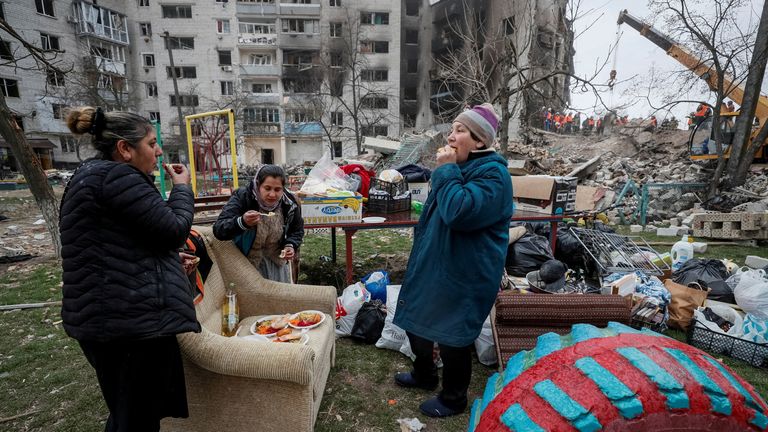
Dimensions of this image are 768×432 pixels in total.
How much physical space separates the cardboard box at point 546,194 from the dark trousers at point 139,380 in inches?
157

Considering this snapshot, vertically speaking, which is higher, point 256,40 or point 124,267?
point 256,40

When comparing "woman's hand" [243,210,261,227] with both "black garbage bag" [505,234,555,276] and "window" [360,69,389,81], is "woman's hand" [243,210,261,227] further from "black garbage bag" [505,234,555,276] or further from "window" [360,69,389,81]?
"window" [360,69,389,81]

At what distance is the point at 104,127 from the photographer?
1675 mm

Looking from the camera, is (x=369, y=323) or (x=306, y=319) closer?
(x=306, y=319)

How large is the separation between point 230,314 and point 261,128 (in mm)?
32994

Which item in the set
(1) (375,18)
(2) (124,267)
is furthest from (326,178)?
(1) (375,18)

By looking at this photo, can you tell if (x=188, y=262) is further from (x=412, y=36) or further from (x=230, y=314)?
(x=412, y=36)

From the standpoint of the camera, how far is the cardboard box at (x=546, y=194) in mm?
4895

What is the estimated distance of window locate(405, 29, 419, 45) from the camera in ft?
118

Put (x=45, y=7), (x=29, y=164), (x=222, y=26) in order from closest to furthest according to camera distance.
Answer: (x=29, y=164)
(x=45, y=7)
(x=222, y=26)

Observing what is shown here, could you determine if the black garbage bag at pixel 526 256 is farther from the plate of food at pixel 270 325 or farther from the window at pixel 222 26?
the window at pixel 222 26

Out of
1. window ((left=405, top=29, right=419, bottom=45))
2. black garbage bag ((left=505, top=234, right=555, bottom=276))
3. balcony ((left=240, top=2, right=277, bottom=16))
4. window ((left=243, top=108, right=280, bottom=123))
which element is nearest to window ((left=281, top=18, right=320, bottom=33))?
balcony ((left=240, top=2, right=277, bottom=16))

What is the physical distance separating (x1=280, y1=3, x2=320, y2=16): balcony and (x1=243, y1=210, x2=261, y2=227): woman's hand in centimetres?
3492

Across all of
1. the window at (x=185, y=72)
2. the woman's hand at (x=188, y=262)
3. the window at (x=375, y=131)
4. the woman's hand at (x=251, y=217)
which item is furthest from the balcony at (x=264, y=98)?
the woman's hand at (x=188, y=262)
